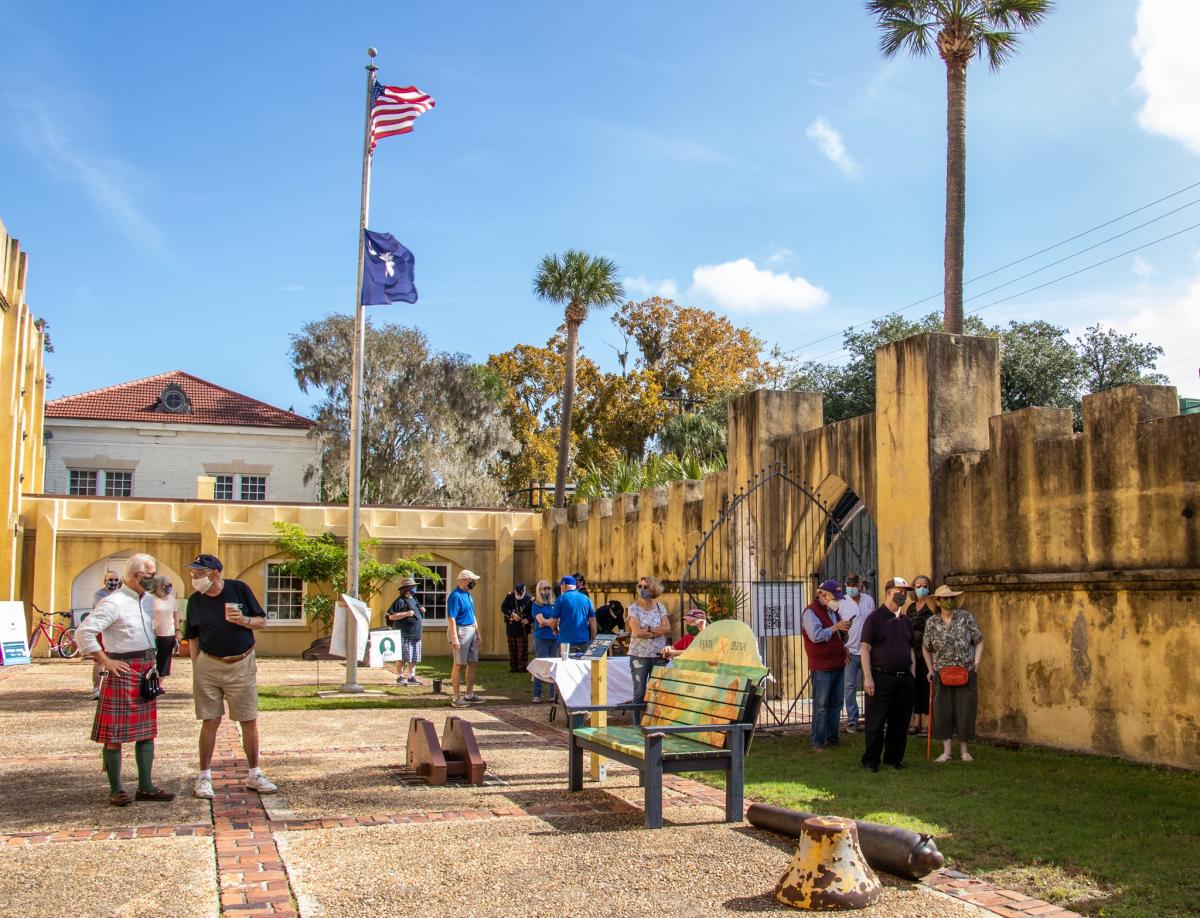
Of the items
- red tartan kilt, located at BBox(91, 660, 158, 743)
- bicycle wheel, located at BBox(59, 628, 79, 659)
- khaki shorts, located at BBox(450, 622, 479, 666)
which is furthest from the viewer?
bicycle wheel, located at BBox(59, 628, 79, 659)

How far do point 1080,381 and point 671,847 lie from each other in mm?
33077

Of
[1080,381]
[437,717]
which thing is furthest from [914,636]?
[1080,381]

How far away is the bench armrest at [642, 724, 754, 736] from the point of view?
24.8 feet

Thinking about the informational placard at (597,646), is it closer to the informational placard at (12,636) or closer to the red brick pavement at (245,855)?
the red brick pavement at (245,855)

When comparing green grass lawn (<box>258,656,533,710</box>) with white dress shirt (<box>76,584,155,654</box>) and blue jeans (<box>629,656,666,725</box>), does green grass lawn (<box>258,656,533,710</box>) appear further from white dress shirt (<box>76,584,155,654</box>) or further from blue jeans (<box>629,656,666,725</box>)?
white dress shirt (<box>76,584,155,654</box>)

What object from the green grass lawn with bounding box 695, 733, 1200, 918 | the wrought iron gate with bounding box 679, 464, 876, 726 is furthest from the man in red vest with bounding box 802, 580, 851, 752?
the wrought iron gate with bounding box 679, 464, 876, 726

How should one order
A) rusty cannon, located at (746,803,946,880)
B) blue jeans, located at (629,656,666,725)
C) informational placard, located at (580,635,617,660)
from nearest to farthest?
rusty cannon, located at (746,803,946,880)
blue jeans, located at (629,656,666,725)
informational placard, located at (580,635,617,660)

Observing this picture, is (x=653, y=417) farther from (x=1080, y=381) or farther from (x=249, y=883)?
(x=249, y=883)

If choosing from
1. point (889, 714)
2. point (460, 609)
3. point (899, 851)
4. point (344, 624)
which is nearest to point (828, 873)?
point (899, 851)

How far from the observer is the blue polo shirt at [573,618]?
51.4 ft

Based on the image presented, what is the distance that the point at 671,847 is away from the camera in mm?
6996

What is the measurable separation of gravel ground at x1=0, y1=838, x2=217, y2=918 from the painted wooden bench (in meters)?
2.70

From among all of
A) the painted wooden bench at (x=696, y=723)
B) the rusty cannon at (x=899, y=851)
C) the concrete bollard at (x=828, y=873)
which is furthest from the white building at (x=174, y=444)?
the concrete bollard at (x=828, y=873)

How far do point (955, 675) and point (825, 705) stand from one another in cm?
132
